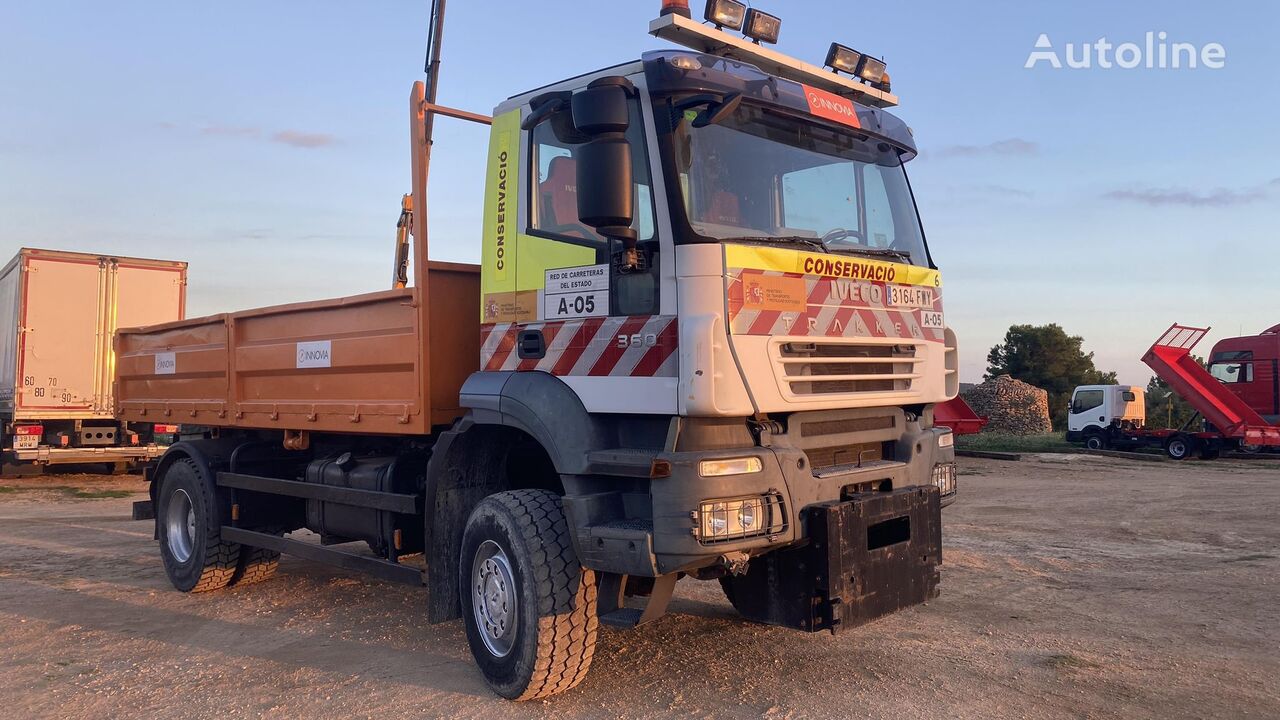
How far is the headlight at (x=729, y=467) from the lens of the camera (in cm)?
417

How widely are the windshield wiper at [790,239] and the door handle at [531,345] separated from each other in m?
1.15

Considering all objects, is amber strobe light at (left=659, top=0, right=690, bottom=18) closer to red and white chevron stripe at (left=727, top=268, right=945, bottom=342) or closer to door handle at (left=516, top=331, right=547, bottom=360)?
red and white chevron stripe at (left=727, top=268, right=945, bottom=342)

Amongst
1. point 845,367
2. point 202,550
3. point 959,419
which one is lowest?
point 202,550

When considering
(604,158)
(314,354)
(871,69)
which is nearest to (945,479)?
(871,69)

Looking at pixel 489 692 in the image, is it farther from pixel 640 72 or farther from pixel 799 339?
pixel 640 72

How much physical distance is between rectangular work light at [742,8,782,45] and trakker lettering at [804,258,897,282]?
150cm

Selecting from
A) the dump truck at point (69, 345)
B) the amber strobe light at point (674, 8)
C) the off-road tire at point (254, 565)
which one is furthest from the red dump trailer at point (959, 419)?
the amber strobe light at point (674, 8)

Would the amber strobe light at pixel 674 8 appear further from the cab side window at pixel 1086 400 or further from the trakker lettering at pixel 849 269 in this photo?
the cab side window at pixel 1086 400

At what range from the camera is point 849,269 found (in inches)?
192

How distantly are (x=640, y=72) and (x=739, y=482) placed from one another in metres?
2.01

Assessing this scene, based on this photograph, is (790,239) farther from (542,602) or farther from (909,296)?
(542,602)

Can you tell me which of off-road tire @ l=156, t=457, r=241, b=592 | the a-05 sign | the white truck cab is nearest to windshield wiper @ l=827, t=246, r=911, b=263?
the a-05 sign

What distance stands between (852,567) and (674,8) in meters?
3.00

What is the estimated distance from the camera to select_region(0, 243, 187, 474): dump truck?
15.7 m
